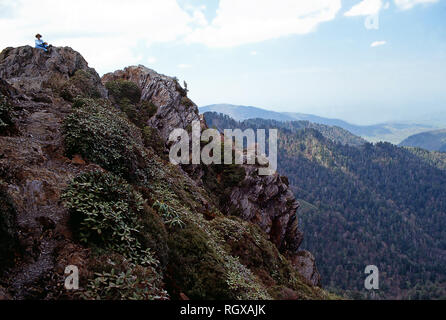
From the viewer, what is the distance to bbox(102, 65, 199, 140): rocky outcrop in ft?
108

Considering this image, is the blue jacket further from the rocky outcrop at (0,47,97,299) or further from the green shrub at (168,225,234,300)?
the green shrub at (168,225,234,300)

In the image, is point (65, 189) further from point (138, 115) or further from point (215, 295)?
point (138, 115)

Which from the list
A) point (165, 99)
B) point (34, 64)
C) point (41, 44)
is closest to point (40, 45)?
point (41, 44)

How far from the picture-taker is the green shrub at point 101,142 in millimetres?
12867

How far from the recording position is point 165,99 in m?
34.3

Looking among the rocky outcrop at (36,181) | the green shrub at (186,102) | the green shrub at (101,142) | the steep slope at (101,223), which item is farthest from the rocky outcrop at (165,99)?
the green shrub at (101,142)

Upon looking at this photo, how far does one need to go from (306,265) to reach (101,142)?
25279mm

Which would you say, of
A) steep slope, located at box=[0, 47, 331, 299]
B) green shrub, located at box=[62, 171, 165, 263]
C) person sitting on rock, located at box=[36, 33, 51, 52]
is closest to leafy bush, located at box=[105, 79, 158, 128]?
person sitting on rock, located at box=[36, 33, 51, 52]

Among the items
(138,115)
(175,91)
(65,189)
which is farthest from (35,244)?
(175,91)

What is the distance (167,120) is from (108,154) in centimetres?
1989

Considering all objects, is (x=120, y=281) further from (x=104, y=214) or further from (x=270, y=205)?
(x=270, y=205)

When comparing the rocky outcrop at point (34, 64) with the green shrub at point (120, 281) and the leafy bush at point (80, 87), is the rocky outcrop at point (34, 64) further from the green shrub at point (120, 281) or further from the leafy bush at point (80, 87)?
the green shrub at point (120, 281)

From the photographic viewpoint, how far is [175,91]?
3594cm

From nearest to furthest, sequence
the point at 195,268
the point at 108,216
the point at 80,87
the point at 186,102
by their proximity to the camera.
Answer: the point at 108,216 → the point at 195,268 → the point at 80,87 → the point at 186,102
